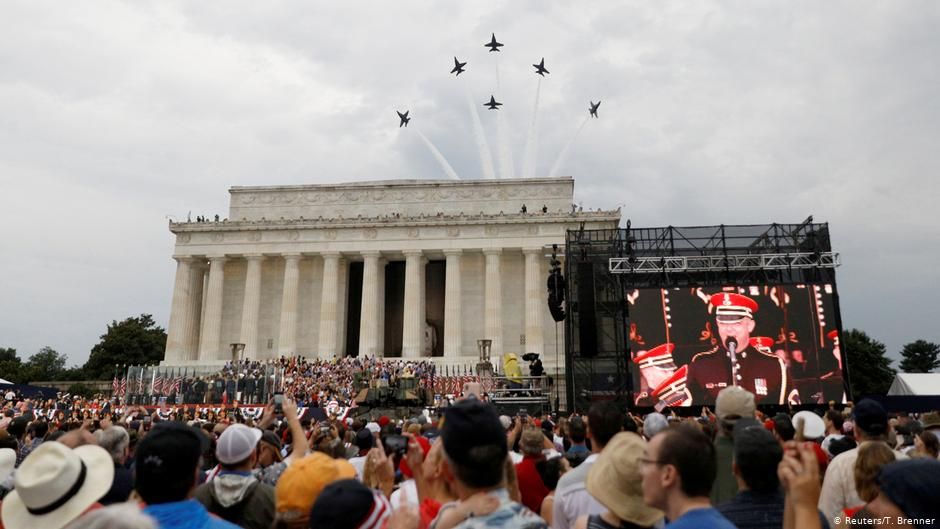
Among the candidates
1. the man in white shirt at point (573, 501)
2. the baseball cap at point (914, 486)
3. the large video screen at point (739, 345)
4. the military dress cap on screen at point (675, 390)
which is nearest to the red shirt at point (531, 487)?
the man in white shirt at point (573, 501)

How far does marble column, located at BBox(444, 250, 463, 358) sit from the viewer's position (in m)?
52.6

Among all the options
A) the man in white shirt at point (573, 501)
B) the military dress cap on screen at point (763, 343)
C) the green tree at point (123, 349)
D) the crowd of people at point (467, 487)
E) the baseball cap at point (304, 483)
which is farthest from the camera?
→ the green tree at point (123, 349)

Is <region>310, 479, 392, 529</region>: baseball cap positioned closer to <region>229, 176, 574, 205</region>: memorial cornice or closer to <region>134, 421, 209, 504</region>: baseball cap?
<region>134, 421, 209, 504</region>: baseball cap

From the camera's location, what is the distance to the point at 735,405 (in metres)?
5.39

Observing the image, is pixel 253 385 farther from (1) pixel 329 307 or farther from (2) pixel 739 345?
(2) pixel 739 345

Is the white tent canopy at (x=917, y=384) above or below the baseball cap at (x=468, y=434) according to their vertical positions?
above

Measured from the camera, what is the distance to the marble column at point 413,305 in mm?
53219

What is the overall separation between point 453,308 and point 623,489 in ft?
165

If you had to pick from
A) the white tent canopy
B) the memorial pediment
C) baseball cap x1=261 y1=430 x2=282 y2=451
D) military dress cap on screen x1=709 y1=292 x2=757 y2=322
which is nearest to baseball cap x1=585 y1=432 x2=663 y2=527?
baseball cap x1=261 y1=430 x2=282 y2=451

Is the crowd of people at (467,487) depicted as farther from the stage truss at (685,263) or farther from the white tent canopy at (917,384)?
the white tent canopy at (917,384)

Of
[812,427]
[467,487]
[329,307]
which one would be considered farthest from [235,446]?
[329,307]

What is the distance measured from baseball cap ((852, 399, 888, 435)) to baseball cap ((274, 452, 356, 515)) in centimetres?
450

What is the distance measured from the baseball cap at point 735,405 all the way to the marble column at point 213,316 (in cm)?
5399

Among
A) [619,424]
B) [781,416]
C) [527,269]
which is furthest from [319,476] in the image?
[527,269]
